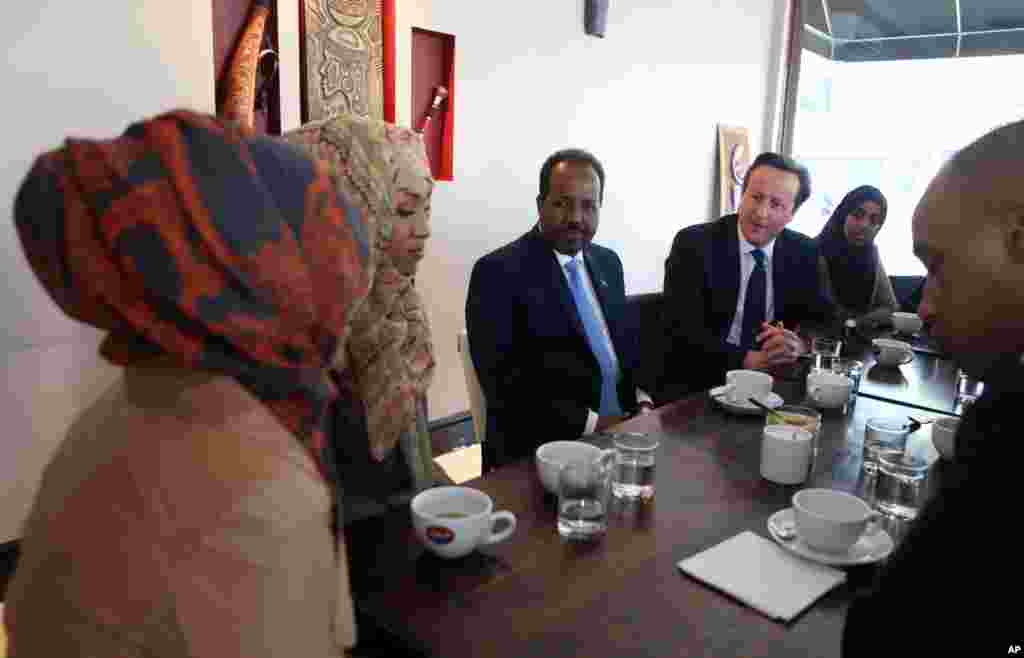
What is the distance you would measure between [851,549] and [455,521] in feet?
2.01

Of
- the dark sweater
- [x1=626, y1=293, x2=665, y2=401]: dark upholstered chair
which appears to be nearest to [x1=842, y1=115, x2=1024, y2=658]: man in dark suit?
the dark sweater

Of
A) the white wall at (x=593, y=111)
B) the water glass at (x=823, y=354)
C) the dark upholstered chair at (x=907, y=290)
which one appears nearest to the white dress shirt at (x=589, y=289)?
the water glass at (x=823, y=354)

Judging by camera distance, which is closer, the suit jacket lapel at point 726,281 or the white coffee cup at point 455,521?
the white coffee cup at point 455,521

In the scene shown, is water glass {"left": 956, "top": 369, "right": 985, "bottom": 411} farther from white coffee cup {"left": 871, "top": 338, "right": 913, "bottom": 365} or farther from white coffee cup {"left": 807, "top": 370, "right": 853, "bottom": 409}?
white coffee cup {"left": 807, "top": 370, "right": 853, "bottom": 409}

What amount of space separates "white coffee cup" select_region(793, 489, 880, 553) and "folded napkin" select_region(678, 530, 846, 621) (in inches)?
1.5

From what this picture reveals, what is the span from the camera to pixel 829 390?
1.91 meters

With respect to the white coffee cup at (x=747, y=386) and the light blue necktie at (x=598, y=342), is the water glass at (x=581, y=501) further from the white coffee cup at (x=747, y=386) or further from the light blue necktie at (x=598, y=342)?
the light blue necktie at (x=598, y=342)

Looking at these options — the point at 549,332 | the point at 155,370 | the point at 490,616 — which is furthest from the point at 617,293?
the point at 155,370

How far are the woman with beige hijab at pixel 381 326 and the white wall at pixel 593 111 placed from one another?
1696mm

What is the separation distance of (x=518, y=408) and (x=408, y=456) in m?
0.60

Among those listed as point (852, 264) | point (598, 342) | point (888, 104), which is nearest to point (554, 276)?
point (598, 342)

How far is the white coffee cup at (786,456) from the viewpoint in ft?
4.57

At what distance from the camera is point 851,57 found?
18.2ft

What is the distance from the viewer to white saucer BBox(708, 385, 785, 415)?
1.79 metres
